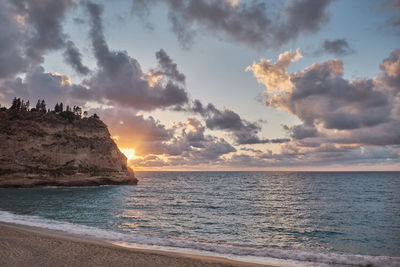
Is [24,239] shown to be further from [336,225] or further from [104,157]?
[104,157]

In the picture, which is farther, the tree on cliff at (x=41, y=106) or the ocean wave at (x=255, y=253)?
the tree on cliff at (x=41, y=106)

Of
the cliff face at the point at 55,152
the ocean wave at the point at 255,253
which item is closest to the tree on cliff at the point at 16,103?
the cliff face at the point at 55,152

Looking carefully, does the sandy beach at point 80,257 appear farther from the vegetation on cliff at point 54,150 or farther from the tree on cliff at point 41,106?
the tree on cliff at point 41,106

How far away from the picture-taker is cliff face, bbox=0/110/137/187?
2670 inches

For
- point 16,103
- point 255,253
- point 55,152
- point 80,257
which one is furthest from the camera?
point 16,103

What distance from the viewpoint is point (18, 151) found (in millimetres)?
69500

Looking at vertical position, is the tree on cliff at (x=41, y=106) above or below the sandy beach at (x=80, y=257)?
above

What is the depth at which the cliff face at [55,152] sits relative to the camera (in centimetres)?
6781

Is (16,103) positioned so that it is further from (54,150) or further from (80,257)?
(80,257)

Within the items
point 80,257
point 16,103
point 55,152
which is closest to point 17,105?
point 16,103

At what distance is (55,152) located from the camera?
7488cm

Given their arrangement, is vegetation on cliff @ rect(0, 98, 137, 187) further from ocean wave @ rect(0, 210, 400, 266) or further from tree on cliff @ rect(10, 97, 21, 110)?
ocean wave @ rect(0, 210, 400, 266)

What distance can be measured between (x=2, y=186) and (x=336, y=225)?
2972 inches

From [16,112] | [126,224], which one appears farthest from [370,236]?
[16,112]
